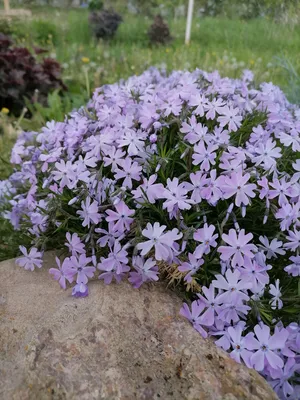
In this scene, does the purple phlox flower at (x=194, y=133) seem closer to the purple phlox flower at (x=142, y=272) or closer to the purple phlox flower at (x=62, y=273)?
the purple phlox flower at (x=142, y=272)

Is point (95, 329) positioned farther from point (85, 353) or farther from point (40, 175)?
point (40, 175)

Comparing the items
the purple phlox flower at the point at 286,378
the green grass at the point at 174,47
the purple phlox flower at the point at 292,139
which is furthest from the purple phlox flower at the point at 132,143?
the green grass at the point at 174,47

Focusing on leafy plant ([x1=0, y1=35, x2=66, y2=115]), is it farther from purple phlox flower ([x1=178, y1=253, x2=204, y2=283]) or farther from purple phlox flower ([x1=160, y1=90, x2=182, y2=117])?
purple phlox flower ([x1=178, y1=253, x2=204, y2=283])

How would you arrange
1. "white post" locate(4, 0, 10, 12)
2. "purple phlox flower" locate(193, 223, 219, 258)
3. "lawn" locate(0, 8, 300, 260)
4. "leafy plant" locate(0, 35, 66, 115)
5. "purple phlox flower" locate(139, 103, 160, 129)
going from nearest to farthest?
"purple phlox flower" locate(193, 223, 219, 258)
"purple phlox flower" locate(139, 103, 160, 129)
"lawn" locate(0, 8, 300, 260)
"leafy plant" locate(0, 35, 66, 115)
"white post" locate(4, 0, 10, 12)

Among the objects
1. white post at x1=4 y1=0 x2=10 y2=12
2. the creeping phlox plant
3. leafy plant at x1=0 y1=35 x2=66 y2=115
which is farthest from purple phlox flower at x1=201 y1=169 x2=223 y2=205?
white post at x1=4 y1=0 x2=10 y2=12

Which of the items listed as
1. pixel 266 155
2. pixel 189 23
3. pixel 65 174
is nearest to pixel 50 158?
pixel 65 174

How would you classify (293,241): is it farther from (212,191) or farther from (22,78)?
(22,78)

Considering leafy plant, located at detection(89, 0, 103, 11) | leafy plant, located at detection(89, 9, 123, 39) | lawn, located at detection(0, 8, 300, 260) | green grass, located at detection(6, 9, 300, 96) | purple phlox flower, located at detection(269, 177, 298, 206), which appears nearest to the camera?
purple phlox flower, located at detection(269, 177, 298, 206)
